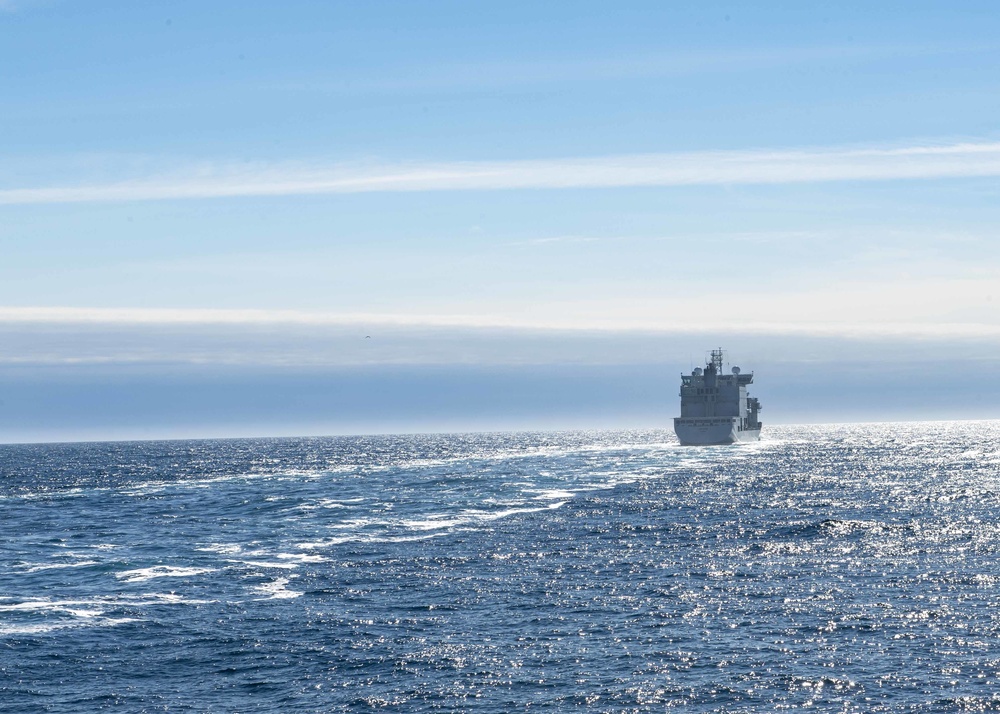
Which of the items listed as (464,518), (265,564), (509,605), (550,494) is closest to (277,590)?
(265,564)

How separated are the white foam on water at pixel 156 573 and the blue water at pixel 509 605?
8.6 inches

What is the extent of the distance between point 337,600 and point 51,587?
20679mm

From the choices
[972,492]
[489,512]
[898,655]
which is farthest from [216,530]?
[972,492]

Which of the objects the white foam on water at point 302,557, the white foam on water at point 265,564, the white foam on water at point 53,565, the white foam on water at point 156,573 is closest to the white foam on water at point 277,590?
the white foam on water at point 265,564

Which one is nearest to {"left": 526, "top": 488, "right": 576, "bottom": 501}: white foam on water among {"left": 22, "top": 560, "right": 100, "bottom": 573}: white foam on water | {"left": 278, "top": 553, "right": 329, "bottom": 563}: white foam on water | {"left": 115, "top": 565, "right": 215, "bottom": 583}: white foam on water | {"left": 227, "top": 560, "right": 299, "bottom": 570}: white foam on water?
{"left": 278, "top": 553, "right": 329, "bottom": 563}: white foam on water

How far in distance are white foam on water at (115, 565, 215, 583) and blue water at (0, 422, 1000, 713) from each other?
218mm

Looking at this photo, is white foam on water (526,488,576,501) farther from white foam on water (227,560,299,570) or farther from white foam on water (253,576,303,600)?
white foam on water (253,576,303,600)

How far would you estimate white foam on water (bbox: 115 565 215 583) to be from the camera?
226 ft

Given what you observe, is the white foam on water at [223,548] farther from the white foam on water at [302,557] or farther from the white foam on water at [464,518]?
the white foam on water at [464,518]

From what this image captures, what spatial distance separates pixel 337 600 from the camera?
59.7 meters

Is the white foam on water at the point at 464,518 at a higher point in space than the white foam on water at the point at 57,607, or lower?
higher

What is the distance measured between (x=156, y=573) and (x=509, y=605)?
27492 millimetres

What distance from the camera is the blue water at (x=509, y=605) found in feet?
138

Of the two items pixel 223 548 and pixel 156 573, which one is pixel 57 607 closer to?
pixel 156 573
